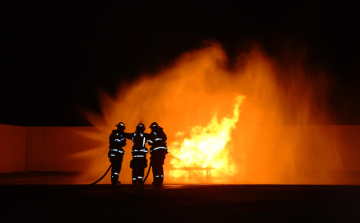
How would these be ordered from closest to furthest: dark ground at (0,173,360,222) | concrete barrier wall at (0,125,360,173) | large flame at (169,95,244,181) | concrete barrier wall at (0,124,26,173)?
dark ground at (0,173,360,222)
large flame at (169,95,244,181)
concrete barrier wall at (0,124,26,173)
concrete barrier wall at (0,125,360,173)

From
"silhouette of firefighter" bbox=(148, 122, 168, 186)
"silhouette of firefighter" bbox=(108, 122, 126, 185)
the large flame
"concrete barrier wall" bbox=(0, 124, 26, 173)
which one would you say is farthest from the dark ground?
"concrete barrier wall" bbox=(0, 124, 26, 173)

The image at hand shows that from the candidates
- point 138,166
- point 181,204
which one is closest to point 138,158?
point 138,166

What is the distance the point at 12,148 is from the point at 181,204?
50.6 feet

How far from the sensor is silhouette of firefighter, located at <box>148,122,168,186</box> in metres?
11.9

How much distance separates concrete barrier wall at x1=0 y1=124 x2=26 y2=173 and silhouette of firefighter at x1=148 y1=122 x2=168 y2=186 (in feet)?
37.7

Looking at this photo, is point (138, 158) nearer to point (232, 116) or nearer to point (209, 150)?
point (209, 150)

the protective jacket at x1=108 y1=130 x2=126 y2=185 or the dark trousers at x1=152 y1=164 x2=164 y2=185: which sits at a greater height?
the protective jacket at x1=108 y1=130 x2=126 y2=185

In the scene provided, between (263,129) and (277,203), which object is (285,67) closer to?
(263,129)

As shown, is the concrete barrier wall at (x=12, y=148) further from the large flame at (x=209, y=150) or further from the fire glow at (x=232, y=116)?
the large flame at (x=209, y=150)

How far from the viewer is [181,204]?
835 centimetres

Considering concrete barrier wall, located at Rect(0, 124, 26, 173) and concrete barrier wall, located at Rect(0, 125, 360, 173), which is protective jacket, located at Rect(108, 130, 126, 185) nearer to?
concrete barrier wall, located at Rect(0, 125, 360, 173)

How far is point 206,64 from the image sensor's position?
825 inches

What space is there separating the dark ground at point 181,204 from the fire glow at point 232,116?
297 inches

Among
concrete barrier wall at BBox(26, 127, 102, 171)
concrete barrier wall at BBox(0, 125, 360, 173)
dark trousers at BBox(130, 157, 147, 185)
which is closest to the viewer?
dark trousers at BBox(130, 157, 147, 185)
